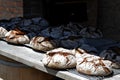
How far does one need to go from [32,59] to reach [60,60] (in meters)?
0.28

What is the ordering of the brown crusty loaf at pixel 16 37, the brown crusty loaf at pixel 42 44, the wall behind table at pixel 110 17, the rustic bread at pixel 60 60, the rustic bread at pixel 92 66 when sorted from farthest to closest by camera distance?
the wall behind table at pixel 110 17 → the brown crusty loaf at pixel 16 37 → the brown crusty loaf at pixel 42 44 → the rustic bread at pixel 60 60 → the rustic bread at pixel 92 66

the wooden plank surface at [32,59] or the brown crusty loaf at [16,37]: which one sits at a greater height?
the brown crusty loaf at [16,37]

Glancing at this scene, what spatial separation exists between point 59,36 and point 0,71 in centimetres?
61

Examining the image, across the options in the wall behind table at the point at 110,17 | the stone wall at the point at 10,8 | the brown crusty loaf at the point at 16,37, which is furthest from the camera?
the wall behind table at the point at 110,17

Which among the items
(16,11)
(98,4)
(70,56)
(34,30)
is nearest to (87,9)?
(98,4)

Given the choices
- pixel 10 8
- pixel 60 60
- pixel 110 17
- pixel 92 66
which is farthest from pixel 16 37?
pixel 110 17

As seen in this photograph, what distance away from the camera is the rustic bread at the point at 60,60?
177 cm

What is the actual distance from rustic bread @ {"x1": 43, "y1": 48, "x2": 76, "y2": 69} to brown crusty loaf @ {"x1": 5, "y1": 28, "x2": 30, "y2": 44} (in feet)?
1.76

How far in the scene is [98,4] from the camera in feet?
16.3

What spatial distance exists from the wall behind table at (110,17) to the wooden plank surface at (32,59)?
108 inches

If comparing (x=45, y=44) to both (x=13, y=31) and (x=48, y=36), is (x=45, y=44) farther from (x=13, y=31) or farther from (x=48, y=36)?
(x=13, y=31)

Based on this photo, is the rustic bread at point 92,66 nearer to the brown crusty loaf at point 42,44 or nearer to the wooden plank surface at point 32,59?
the wooden plank surface at point 32,59

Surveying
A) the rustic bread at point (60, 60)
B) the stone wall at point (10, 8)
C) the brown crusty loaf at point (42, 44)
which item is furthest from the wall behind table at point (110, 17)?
the rustic bread at point (60, 60)

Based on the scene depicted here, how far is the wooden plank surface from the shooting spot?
1640 mm
